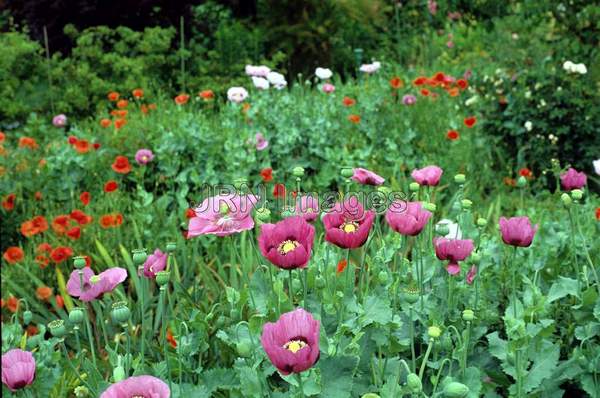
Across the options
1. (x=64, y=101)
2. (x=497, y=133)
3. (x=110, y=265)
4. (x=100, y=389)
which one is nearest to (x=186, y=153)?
(x=110, y=265)

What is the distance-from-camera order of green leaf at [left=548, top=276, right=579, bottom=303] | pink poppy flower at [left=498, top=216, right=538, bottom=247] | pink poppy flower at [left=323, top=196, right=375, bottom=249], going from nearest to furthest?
1. pink poppy flower at [left=323, top=196, right=375, bottom=249]
2. pink poppy flower at [left=498, top=216, right=538, bottom=247]
3. green leaf at [left=548, top=276, right=579, bottom=303]

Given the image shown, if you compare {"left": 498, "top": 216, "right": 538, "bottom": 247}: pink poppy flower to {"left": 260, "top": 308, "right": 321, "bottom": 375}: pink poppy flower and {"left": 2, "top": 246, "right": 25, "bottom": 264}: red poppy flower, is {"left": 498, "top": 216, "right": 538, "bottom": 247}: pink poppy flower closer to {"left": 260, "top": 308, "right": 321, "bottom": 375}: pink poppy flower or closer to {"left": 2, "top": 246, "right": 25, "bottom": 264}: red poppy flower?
{"left": 260, "top": 308, "right": 321, "bottom": 375}: pink poppy flower

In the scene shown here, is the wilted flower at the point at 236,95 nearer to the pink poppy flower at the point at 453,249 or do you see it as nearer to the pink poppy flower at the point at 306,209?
the pink poppy flower at the point at 306,209

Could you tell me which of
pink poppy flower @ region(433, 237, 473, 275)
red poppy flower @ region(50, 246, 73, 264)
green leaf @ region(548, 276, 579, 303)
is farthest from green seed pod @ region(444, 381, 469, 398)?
red poppy flower @ region(50, 246, 73, 264)

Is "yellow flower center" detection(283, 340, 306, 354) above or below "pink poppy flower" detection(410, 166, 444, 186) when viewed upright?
above

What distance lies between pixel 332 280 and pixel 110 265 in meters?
1.37

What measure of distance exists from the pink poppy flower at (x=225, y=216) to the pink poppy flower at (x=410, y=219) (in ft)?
0.90

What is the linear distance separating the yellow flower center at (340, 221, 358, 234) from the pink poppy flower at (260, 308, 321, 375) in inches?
10.9

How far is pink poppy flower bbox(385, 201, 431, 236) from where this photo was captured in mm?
1467

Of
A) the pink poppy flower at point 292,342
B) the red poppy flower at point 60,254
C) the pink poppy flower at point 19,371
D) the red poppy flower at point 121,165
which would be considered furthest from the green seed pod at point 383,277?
the red poppy flower at point 121,165

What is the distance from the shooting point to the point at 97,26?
6312mm

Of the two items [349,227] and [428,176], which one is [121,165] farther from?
[349,227]

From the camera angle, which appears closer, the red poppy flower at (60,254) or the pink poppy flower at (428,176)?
the pink poppy flower at (428,176)

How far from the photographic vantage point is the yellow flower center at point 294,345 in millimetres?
1125
